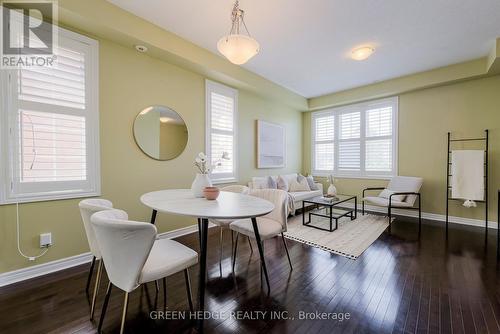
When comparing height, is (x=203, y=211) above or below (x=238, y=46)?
below

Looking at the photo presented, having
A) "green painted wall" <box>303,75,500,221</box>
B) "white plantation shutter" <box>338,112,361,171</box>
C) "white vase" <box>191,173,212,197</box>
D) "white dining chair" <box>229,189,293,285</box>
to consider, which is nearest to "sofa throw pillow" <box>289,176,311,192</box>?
"white plantation shutter" <box>338,112,361,171</box>

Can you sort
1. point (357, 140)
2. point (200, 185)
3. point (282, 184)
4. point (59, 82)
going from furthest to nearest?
1. point (357, 140)
2. point (282, 184)
3. point (59, 82)
4. point (200, 185)

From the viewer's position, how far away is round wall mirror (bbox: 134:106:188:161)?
286 cm

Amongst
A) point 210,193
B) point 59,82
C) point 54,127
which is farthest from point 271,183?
point 59,82

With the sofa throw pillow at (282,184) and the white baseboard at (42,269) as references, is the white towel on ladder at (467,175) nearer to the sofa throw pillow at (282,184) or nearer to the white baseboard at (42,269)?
the sofa throw pillow at (282,184)

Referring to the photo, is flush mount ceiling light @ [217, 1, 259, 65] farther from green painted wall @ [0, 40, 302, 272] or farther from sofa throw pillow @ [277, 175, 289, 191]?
sofa throw pillow @ [277, 175, 289, 191]

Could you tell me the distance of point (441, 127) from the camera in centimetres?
405

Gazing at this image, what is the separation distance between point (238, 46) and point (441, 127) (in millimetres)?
4261

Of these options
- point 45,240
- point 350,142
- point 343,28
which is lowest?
point 45,240

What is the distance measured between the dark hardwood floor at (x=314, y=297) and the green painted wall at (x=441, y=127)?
1635 millimetres

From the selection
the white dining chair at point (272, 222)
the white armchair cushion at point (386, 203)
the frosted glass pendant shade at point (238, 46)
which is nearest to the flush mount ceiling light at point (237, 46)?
the frosted glass pendant shade at point (238, 46)

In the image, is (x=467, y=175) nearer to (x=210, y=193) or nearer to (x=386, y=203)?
(x=386, y=203)

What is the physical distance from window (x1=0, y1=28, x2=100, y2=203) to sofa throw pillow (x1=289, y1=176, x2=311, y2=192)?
3609 mm

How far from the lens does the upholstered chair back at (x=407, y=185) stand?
3.90m
